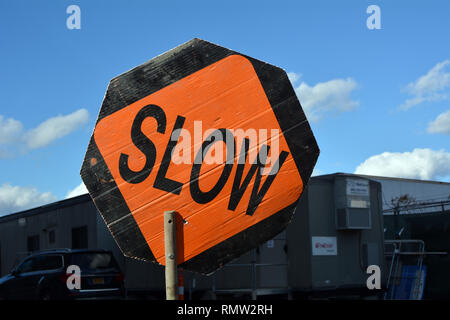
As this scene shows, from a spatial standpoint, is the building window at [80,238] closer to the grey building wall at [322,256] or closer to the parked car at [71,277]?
the parked car at [71,277]

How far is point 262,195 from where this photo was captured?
5.81ft

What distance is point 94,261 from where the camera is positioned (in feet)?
45.9

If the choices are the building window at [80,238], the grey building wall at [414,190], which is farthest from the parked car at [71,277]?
the grey building wall at [414,190]

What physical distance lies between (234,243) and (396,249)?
13826 mm

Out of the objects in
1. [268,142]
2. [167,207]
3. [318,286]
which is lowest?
[318,286]

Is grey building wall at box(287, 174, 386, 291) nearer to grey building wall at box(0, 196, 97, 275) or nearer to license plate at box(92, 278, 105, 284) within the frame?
license plate at box(92, 278, 105, 284)

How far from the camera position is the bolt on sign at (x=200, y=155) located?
1760mm

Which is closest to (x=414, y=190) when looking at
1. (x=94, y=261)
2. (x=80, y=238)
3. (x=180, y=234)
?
(x=80, y=238)

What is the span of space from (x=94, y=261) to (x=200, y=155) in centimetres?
1285

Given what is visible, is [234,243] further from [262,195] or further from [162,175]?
[162,175]

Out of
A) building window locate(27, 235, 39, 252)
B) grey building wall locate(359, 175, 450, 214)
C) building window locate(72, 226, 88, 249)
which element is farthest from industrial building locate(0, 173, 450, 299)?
grey building wall locate(359, 175, 450, 214)

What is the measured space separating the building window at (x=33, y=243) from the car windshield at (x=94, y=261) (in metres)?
7.57
